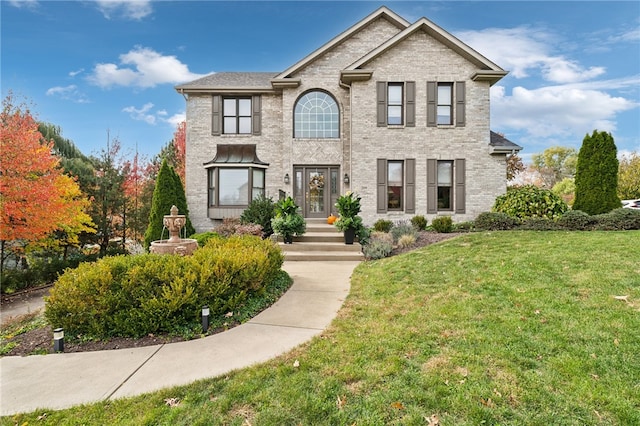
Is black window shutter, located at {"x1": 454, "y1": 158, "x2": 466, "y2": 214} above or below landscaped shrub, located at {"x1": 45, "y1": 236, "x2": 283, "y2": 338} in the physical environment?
above

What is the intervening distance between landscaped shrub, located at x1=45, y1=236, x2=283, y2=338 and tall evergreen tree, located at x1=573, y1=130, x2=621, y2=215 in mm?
13424

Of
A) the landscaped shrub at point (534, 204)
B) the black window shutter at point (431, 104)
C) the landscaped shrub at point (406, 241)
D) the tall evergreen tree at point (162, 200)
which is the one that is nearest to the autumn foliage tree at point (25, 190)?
the tall evergreen tree at point (162, 200)

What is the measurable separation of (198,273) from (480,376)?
3.80 meters

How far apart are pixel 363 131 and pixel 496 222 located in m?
6.27

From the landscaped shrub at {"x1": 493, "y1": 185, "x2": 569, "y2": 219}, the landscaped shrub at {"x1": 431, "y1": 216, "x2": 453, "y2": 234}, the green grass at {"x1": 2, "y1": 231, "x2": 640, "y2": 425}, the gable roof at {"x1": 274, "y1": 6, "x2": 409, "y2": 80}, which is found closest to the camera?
the green grass at {"x1": 2, "y1": 231, "x2": 640, "y2": 425}

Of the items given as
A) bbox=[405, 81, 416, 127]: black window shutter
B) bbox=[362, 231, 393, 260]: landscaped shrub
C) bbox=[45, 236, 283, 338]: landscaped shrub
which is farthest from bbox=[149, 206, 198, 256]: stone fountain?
bbox=[405, 81, 416, 127]: black window shutter

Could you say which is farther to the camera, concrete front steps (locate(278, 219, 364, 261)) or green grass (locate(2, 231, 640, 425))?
concrete front steps (locate(278, 219, 364, 261))

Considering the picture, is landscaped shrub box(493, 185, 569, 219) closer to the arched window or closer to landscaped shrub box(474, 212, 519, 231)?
landscaped shrub box(474, 212, 519, 231)

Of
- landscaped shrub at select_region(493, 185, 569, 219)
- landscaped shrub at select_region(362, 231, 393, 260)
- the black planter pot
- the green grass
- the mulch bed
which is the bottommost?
the mulch bed

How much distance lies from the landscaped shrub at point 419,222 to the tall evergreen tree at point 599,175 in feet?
19.4

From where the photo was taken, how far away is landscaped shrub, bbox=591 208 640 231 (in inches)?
384

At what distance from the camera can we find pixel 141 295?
4.16m

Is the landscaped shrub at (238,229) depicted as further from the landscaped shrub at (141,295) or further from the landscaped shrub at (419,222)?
the landscaped shrub at (419,222)

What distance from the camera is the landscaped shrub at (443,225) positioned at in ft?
39.2
